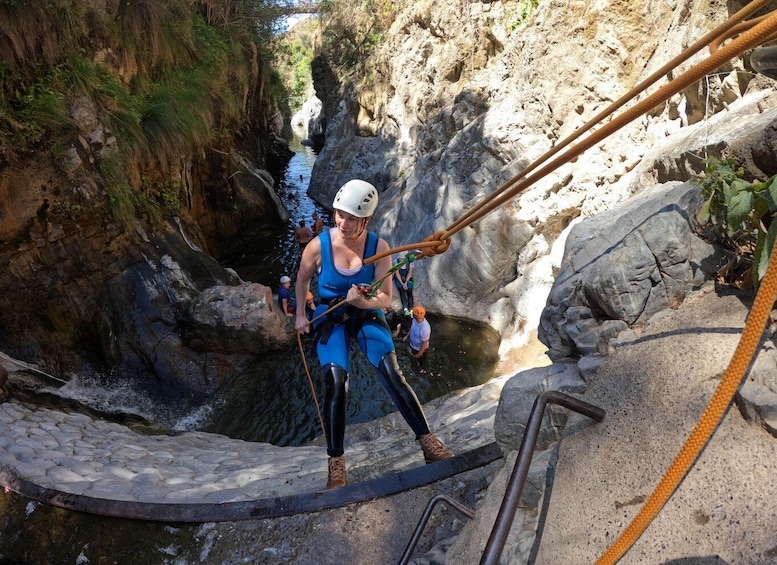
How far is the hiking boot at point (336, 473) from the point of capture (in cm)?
303

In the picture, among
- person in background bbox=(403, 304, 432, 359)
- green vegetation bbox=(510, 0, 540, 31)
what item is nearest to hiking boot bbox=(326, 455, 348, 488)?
person in background bbox=(403, 304, 432, 359)

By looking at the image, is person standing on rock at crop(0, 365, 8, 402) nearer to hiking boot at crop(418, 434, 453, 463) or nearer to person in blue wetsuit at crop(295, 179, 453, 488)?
person in blue wetsuit at crop(295, 179, 453, 488)

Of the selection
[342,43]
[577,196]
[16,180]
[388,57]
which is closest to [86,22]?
[16,180]

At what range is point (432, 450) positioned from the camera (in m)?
3.13

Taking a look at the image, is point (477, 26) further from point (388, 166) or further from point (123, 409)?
point (123, 409)

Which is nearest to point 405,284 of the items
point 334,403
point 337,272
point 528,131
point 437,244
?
point 528,131

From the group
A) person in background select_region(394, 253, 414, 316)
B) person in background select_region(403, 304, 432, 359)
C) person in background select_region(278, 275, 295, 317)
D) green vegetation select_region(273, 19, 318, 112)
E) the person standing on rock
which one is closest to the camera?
the person standing on rock

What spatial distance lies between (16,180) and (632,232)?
7567mm

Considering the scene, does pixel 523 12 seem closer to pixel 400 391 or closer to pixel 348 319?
pixel 348 319

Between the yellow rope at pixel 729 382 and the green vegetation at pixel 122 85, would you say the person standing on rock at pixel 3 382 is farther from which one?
the yellow rope at pixel 729 382

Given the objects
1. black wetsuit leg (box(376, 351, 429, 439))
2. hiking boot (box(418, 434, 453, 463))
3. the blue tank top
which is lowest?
hiking boot (box(418, 434, 453, 463))

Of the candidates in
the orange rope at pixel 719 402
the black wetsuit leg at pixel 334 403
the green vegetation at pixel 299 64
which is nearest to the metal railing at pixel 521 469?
the orange rope at pixel 719 402

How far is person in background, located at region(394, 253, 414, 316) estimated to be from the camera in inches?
306

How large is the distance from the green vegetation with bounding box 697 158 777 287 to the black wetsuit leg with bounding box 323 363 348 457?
7.24ft
